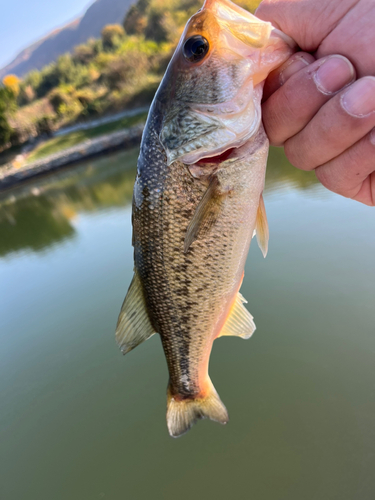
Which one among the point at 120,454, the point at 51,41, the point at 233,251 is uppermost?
the point at 51,41

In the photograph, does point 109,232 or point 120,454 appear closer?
point 120,454

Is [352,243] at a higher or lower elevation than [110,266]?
lower

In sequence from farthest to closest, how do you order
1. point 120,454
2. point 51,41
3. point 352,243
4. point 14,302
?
point 51,41 < point 14,302 < point 352,243 < point 120,454

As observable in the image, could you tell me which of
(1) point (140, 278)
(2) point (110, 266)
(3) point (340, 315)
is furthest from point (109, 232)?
(1) point (140, 278)

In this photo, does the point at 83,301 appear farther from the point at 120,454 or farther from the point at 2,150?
the point at 2,150

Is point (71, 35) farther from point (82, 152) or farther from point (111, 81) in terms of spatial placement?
point (82, 152)

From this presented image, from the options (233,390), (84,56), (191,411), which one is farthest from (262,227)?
(84,56)
